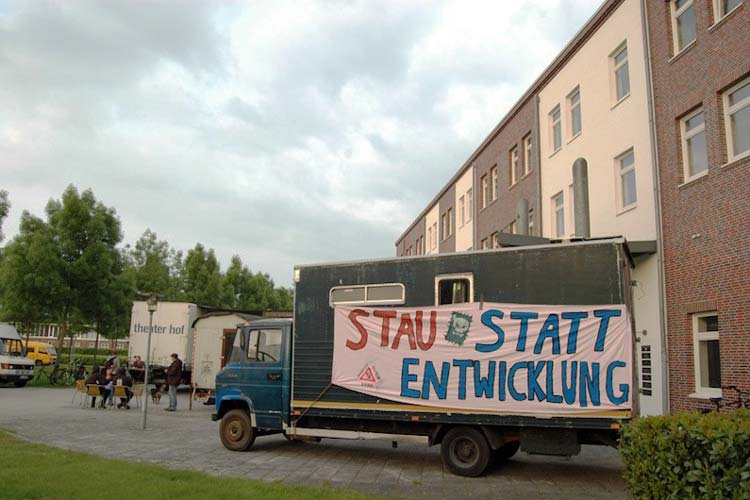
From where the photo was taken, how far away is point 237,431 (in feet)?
36.5

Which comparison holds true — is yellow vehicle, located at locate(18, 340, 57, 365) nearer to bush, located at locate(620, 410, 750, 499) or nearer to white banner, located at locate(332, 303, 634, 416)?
white banner, located at locate(332, 303, 634, 416)

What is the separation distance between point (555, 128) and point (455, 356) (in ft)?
50.8

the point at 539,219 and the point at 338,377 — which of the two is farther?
the point at 539,219

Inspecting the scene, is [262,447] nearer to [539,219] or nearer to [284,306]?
[539,219]

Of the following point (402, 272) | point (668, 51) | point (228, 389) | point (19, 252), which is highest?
point (668, 51)

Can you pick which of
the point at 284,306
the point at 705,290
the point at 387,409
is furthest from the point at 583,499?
the point at 284,306

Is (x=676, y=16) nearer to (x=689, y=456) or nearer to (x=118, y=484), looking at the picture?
(x=689, y=456)

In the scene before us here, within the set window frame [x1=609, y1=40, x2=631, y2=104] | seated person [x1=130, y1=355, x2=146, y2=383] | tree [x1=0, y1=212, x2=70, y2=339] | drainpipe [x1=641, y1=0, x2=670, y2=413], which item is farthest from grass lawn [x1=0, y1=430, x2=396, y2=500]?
tree [x1=0, y1=212, x2=70, y2=339]

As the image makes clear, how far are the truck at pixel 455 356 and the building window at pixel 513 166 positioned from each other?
1744 centimetres

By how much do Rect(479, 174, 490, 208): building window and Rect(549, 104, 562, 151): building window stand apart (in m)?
7.58

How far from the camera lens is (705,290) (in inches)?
534

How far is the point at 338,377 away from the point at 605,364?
13.5 ft

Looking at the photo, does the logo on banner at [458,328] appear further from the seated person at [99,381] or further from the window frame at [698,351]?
the seated person at [99,381]

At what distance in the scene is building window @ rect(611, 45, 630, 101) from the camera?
17.6 meters
